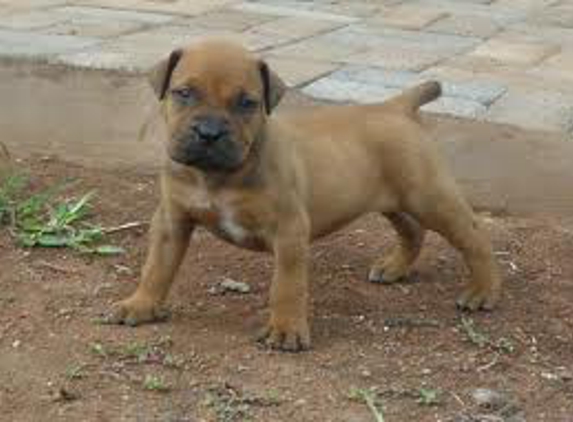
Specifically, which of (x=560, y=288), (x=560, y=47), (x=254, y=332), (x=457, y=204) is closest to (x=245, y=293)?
(x=254, y=332)

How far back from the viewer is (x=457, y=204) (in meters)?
5.45

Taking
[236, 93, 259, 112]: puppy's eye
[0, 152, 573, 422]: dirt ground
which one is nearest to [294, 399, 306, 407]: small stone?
[0, 152, 573, 422]: dirt ground

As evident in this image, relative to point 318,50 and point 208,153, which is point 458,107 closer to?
point 318,50

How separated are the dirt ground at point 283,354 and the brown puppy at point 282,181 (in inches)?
5.7

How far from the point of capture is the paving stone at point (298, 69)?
26.6ft

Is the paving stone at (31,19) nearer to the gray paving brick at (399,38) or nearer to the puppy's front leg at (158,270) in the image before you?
the gray paving brick at (399,38)

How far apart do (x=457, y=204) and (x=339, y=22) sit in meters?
4.76

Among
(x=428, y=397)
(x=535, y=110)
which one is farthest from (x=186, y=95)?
(x=535, y=110)

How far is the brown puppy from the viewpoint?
462 centimetres

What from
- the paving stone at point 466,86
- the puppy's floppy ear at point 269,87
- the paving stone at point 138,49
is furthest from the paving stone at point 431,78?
Answer: the puppy's floppy ear at point 269,87

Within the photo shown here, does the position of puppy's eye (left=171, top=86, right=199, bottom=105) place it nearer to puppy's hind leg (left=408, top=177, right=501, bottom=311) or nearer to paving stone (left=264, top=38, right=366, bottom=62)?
puppy's hind leg (left=408, top=177, right=501, bottom=311)

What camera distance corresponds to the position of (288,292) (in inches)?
191

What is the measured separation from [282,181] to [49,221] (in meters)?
1.37

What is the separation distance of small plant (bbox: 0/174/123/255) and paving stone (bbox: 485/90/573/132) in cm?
243
